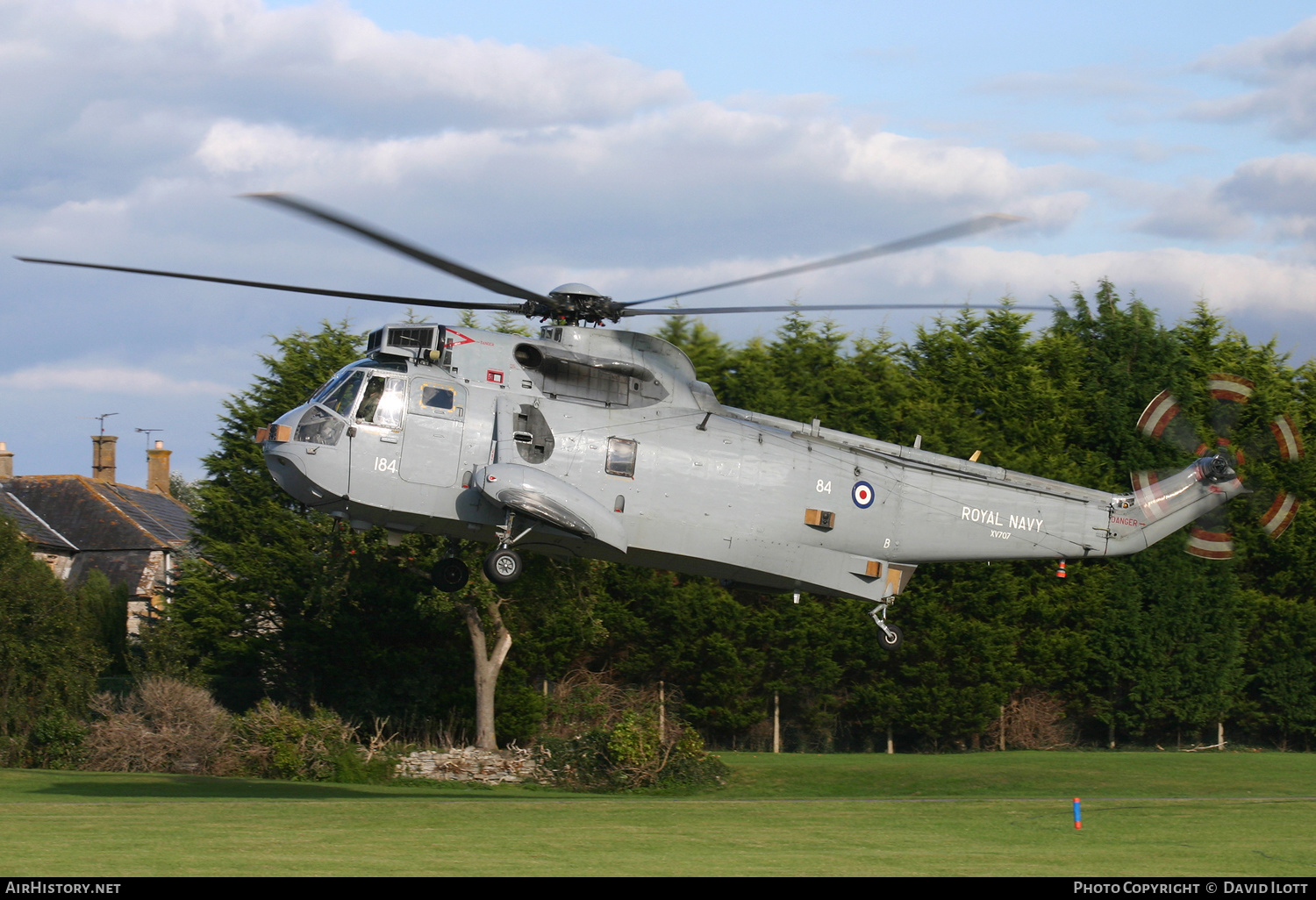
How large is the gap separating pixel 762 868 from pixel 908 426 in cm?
2878

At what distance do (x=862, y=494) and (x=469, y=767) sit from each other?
60.3 ft

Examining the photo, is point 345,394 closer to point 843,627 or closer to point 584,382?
point 584,382

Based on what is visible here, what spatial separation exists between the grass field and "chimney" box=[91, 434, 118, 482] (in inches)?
1672

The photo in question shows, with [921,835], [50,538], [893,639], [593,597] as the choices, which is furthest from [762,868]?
[50,538]

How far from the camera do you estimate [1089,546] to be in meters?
23.1

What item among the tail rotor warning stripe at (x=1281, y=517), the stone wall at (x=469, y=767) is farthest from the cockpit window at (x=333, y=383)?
the stone wall at (x=469, y=767)

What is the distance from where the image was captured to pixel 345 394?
2022 centimetres

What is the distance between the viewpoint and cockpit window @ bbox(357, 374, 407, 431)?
66.1 feet

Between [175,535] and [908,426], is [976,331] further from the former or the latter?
[175,535]

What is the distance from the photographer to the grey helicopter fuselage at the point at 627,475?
66.0 feet

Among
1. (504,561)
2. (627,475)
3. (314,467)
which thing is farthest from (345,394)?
(627,475)

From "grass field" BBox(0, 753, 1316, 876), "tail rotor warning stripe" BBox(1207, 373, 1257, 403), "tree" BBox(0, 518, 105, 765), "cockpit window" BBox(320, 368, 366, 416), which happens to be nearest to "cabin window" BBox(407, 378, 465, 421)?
"cockpit window" BBox(320, 368, 366, 416)

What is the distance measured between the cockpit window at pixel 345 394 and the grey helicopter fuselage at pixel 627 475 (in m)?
0.03

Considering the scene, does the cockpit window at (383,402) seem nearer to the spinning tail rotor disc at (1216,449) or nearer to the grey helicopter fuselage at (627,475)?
the grey helicopter fuselage at (627,475)
